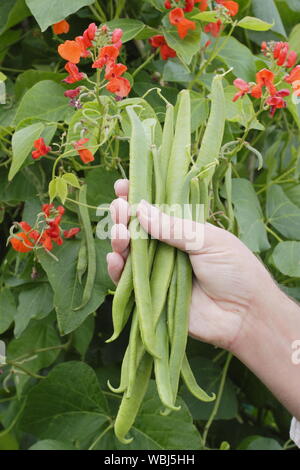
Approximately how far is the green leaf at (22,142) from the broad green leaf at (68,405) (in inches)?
18.8

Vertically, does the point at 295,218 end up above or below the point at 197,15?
below

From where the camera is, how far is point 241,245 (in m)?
1.15

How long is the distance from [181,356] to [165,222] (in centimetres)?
19

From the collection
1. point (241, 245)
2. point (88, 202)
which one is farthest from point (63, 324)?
point (241, 245)

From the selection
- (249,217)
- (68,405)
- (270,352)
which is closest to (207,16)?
(249,217)

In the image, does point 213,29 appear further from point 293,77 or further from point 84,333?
point 84,333

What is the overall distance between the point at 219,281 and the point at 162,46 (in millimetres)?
513

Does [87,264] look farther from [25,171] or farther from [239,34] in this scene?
[239,34]

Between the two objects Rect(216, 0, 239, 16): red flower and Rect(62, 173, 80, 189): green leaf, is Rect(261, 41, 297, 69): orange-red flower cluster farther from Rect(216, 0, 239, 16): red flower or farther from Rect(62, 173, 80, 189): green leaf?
Rect(62, 173, 80, 189): green leaf

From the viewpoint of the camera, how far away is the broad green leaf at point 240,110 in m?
1.25

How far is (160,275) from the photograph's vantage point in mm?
1025

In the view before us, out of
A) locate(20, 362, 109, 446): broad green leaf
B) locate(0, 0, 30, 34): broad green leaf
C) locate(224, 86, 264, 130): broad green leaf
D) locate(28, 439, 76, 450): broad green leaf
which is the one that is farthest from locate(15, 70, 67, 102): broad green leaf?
locate(28, 439, 76, 450): broad green leaf

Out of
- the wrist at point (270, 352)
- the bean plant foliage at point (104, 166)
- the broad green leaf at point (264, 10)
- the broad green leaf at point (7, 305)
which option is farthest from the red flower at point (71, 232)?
the broad green leaf at point (264, 10)
